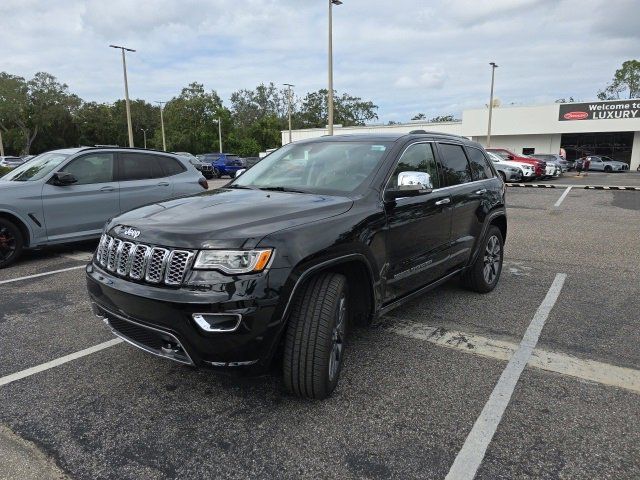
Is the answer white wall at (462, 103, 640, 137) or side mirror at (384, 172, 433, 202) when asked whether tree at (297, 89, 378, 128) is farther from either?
side mirror at (384, 172, 433, 202)

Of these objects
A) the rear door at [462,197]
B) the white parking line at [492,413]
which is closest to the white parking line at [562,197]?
the rear door at [462,197]

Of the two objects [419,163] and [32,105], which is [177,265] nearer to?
[419,163]

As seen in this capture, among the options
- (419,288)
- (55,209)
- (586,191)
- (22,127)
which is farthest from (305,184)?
(22,127)

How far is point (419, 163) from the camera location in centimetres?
411

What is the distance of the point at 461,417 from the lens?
115 inches

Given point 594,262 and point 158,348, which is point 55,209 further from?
point 594,262

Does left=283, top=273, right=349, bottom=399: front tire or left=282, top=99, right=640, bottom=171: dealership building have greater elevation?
left=282, top=99, right=640, bottom=171: dealership building

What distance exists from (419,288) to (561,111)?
44484mm

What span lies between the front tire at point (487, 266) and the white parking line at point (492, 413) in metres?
0.75

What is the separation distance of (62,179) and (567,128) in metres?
44.1

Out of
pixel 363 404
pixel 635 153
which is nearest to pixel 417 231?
pixel 363 404

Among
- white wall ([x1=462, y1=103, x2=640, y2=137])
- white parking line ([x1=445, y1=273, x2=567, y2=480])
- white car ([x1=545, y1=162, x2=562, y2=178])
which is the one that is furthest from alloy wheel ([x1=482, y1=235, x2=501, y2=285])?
white wall ([x1=462, y1=103, x2=640, y2=137])

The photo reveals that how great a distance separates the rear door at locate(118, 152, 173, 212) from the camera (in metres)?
7.66

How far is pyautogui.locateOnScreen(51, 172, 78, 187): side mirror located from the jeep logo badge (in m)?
4.50
